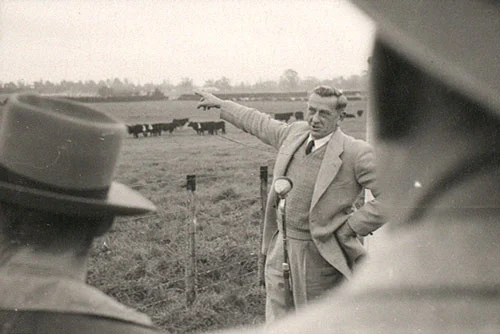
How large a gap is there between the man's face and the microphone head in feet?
0.92

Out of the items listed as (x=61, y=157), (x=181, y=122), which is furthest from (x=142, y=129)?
(x=61, y=157)

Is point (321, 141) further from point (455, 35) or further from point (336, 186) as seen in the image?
point (455, 35)

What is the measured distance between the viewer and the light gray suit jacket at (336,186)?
124 inches

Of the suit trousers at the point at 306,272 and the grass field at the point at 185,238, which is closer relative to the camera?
the suit trousers at the point at 306,272

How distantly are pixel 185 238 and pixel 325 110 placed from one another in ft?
5.16

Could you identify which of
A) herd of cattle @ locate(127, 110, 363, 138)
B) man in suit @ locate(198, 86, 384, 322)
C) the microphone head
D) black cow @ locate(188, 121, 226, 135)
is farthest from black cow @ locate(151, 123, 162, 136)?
the microphone head

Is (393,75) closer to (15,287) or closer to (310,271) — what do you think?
(15,287)

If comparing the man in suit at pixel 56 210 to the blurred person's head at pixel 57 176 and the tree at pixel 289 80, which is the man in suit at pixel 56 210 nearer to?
the blurred person's head at pixel 57 176

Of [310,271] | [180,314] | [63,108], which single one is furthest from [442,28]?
[180,314]

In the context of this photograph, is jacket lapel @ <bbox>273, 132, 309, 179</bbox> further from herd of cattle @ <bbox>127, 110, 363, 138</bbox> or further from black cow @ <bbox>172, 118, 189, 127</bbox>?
black cow @ <bbox>172, 118, 189, 127</bbox>

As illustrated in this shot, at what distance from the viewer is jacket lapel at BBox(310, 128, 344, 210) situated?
312cm

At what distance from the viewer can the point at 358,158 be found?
125 inches

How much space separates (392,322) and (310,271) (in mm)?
2784

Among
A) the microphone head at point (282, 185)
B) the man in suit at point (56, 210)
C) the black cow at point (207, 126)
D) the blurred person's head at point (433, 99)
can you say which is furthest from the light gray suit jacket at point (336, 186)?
the blurred person's head at point (433, 99)
